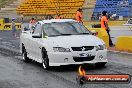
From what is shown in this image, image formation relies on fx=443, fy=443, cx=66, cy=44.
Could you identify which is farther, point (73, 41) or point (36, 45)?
point (36, 45)

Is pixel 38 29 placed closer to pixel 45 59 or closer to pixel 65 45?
pixel 45 59

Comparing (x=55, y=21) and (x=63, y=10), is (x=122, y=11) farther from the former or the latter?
(x=55, y=21)

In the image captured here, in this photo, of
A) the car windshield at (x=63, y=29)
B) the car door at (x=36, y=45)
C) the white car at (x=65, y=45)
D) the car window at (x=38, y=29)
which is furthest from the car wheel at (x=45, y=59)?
the car window at (x=38, y=29)

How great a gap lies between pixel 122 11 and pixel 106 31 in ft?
91.0

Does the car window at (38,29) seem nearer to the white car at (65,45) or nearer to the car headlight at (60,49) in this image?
the white car at (65,45)

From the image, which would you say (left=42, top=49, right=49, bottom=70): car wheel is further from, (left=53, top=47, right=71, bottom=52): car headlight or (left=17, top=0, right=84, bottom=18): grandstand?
(left=17, top=0, right=84, bottom=18): grandstand

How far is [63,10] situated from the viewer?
55.3 m

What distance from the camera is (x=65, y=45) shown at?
40.5ft

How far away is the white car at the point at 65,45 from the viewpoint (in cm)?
1230

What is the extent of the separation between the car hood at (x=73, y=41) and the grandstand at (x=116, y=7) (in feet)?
120

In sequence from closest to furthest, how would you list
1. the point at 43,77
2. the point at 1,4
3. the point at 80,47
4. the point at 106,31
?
the point at 43,77 → the point at 80,47 → the point at 106,31 → the point at 1,4

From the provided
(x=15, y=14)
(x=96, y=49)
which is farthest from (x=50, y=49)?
(x=15, y=14)

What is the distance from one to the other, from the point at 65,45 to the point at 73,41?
32cm

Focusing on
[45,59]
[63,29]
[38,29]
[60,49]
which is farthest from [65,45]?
[38,29]
